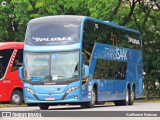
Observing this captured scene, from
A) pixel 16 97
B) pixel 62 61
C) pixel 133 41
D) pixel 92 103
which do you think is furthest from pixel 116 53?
pixel 16 97

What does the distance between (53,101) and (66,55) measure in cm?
201

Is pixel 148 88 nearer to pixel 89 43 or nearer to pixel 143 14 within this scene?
pixel 143 14

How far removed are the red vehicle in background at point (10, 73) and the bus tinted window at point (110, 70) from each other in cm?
633

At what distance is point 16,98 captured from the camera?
104ft

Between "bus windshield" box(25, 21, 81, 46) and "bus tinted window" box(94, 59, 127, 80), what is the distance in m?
2.48

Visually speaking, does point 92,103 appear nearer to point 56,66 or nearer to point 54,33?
point 56,66

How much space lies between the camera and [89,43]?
24250 mm

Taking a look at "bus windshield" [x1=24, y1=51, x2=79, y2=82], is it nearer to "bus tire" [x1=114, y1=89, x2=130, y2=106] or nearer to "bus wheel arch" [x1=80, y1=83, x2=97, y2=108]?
"bus wheel arch" [x1=80, y1=83, x2=97, y2=108]

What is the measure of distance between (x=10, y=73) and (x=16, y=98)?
60.0 inches

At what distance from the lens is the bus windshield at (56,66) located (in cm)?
2309

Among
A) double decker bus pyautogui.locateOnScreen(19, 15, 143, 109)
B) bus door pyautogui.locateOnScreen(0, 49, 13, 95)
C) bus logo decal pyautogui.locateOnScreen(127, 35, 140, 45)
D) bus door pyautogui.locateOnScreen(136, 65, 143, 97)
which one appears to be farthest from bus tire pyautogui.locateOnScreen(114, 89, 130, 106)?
bus door pyautogui.locateOnScreen(0, 49, 13, 95)

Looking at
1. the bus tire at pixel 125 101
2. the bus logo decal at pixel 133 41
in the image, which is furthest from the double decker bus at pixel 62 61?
the bus logo decal at pixel 133 41

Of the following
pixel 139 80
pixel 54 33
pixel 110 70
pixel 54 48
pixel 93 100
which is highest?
pixel 54 33

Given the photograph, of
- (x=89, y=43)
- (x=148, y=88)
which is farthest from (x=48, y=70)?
(x=148, y=88)
